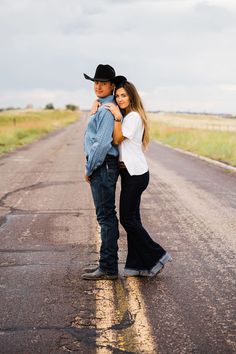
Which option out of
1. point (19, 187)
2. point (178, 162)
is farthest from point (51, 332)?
point (178, 162)

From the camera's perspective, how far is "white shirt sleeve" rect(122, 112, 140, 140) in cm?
489

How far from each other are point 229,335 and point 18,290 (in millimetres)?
1958

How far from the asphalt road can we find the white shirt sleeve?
1.39 metres

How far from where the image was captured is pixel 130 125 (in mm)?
4906

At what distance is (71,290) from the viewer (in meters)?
4.82

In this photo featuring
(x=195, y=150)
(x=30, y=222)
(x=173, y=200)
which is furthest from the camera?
(x=195, y=150)

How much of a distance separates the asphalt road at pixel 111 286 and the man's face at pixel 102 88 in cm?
176

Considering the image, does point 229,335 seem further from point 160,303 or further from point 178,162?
point 178,162

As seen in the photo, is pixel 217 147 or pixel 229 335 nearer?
pixel 229 335

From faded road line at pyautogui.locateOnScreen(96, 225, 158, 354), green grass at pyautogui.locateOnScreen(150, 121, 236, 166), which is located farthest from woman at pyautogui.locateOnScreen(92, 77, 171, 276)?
green grass at pyautogui.locateOnScreen(150, 121, 236, 166)

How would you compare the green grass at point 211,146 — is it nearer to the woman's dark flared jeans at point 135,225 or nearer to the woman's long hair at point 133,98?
the woman's dark flared jeans at point 135,225

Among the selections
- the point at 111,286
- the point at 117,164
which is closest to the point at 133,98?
the point at 117,164

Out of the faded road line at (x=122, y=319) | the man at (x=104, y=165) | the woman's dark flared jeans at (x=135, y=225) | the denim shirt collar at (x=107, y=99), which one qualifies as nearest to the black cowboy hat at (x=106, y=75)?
the man at (x=104, y=165)

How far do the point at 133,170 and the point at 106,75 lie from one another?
35.3 inches
